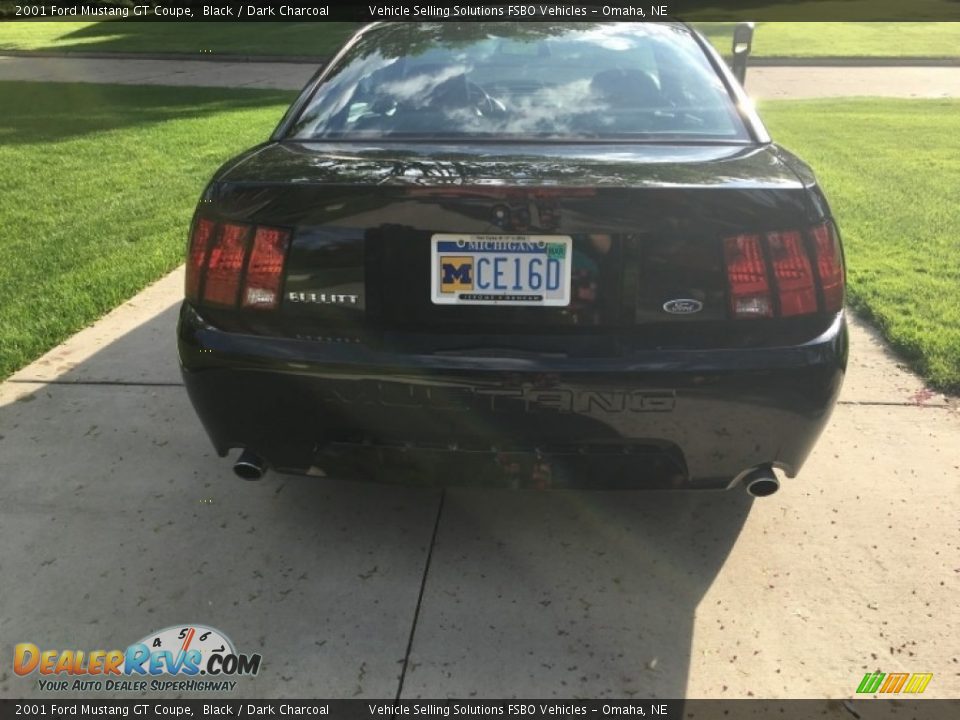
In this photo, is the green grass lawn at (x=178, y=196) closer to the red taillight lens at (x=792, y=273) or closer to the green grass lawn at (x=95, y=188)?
the green grass lawn at (x=95, y=188)

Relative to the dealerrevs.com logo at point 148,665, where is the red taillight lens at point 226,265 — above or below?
above

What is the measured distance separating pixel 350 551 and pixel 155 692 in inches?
28.0

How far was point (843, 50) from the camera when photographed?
19.8m

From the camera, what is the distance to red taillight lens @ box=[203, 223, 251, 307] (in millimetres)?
2305

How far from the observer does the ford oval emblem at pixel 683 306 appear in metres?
2.17

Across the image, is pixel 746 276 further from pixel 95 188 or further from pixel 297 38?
pixel 297 38

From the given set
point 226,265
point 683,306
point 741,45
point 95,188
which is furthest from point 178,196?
point 683,306

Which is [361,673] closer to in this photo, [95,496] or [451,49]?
[95,496]

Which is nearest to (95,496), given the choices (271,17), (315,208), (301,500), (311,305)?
(301,500)

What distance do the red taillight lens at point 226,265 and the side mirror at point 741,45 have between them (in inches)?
116

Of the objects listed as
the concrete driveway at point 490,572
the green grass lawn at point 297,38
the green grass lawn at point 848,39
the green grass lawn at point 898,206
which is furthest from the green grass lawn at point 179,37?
the concrete driveway at point 490,572

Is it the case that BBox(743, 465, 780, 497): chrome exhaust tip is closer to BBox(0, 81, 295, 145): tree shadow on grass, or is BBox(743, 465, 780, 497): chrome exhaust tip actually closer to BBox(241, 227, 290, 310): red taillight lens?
BBox(241, 227, 290, 310): red taillight lens

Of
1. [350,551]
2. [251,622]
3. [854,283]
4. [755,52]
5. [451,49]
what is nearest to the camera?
[251,622]
